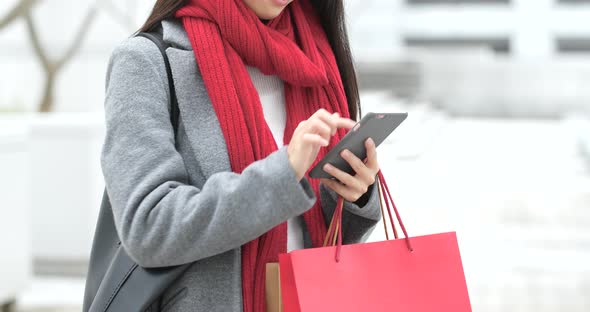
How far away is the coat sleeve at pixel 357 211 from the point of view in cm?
155

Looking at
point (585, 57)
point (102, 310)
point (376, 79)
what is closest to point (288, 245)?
point (102, 310)

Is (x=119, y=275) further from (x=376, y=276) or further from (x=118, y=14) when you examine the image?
(x=118, y=14)

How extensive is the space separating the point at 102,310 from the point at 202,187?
0.85 ft

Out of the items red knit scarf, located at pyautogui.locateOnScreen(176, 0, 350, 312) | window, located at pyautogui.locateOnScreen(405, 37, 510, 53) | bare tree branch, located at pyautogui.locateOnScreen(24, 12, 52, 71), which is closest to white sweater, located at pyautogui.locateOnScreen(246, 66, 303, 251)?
red knit scarf, located at pyautogui.locateOnScreen(176, 0, 350, 312)

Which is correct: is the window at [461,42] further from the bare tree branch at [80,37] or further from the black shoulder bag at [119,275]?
the black shoulder bag at [119,275]

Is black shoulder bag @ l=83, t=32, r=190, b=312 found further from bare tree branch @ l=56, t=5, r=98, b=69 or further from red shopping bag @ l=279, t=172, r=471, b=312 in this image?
bare tree branch @ l=56, t=5, r=98, b=69

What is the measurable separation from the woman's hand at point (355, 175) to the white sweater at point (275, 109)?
14cm

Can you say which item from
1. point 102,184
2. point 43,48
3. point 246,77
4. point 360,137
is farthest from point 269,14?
point 43,48

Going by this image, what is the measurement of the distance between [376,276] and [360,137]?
23 centimetres

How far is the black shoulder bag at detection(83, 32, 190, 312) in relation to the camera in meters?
1.37

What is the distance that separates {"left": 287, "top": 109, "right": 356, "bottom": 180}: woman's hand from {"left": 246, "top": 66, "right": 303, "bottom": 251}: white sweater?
0.91 feet

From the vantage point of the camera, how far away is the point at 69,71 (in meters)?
6.88

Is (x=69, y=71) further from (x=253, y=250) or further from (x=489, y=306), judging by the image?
(x=253, y=250)

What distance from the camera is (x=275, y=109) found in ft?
5.14
